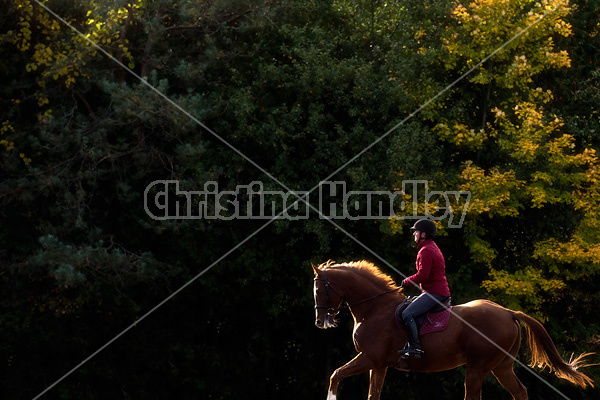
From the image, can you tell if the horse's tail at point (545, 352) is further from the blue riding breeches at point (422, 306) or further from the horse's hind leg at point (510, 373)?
the blue riding breeches at point (422, 306)

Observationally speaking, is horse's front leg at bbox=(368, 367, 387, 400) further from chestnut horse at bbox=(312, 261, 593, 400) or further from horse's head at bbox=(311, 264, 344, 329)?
horse's head at bbox=(311, 264, 344, 329)

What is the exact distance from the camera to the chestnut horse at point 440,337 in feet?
35.3

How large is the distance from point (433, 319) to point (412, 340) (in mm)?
428

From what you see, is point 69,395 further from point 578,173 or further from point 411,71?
point 578,173

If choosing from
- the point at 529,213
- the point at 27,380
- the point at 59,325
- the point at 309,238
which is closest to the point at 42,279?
the point at 59,325

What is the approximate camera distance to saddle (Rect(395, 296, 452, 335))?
10719 millimetres

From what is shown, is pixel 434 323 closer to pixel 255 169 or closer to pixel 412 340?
pixel 412 340

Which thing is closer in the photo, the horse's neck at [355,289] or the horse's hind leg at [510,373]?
the horse's hind leg at [510,373]

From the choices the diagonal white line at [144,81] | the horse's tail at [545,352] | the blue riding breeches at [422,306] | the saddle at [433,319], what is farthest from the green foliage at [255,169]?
the blue riding breeches at [422,306]

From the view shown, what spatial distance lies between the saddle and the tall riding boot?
0.11 meters

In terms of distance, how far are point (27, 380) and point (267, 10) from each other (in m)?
12.3

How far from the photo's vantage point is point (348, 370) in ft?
34.4

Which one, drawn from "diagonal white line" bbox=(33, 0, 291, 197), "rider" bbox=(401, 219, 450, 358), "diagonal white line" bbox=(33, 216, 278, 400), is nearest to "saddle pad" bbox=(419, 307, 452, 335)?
"rider" bbox=(401, 219, 450, 358)

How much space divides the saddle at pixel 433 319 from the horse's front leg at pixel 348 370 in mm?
692
